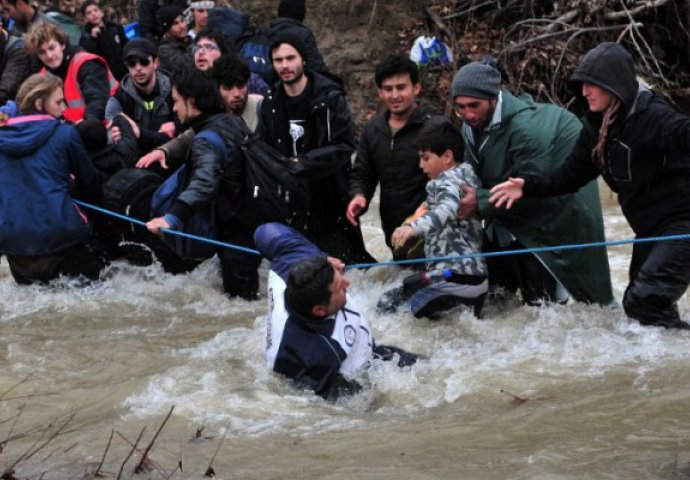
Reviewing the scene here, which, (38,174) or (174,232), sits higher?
(38,174)

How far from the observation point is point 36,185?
7.38m

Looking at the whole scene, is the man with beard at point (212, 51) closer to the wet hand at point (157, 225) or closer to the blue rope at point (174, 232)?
the blue rope at point (174, 232)

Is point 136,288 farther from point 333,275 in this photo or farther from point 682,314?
point 682,314

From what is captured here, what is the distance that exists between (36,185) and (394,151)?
8.13 ft

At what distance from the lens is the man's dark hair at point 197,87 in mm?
7180

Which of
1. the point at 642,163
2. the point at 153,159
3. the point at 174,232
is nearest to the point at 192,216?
the point at 174,232

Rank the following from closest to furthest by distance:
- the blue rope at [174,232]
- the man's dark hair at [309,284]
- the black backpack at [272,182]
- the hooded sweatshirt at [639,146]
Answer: the man's dark hair at [309,284]
the hooded sweatshirt at [639,146]
the blue rope at [174,232]
the black backpack at [272,182]

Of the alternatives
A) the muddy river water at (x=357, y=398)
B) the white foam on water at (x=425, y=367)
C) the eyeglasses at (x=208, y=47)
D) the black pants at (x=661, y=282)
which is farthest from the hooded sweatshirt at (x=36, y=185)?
the black pants at (x=661, y=282)

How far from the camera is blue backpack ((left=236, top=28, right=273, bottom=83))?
925cm

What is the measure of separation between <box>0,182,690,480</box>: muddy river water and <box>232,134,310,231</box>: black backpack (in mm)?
763

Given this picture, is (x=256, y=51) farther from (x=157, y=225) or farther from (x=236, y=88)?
(x=157, y=225)

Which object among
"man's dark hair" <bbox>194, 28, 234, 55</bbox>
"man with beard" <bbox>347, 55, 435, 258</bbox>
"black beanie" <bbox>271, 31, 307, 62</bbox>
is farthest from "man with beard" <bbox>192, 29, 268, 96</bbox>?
"man with beard" <bbox>347, 55, 435, 258</bbox>

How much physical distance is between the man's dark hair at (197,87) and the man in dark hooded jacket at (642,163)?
255cm

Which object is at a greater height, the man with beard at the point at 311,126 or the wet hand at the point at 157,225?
the man with beard at the point at 311,126
